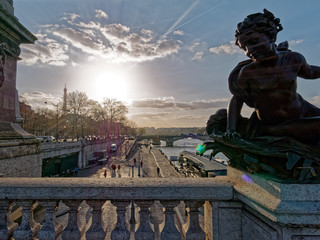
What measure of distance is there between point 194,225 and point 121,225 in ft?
2.79

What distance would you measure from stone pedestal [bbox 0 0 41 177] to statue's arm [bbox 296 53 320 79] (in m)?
7.00

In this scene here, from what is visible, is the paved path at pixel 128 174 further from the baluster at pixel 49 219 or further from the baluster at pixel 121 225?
the baluster at pixel 49 219

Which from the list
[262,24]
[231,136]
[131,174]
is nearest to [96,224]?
[231,136]

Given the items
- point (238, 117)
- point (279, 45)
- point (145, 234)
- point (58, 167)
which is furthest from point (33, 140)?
point (58, 167)

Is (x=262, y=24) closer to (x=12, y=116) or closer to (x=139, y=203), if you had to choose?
(x=139, y=203)

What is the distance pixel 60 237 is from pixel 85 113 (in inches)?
1494

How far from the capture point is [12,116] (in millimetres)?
6266

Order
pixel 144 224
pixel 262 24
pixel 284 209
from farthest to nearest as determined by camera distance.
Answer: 1. pixel 144 224
2. pixel 262 24
3. pixel 284 209

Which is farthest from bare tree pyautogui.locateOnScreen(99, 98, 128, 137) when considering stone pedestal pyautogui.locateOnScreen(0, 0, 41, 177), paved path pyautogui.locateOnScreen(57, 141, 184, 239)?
stone pedestal pyautogui.locateOnScreen(0, 0, 41, 177)

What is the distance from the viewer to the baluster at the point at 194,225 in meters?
1.99

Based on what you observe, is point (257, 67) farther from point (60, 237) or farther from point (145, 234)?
point (60, 237)

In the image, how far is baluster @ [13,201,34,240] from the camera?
6.35 feet

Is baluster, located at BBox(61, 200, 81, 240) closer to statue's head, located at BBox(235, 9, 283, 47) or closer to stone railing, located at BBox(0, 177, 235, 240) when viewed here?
stone railing, located at BBox(0, 177, 235, 240)

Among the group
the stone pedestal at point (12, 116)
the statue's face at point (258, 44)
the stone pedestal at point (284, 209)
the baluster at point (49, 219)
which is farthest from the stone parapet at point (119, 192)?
the stone pedestal at point (12, 116)
